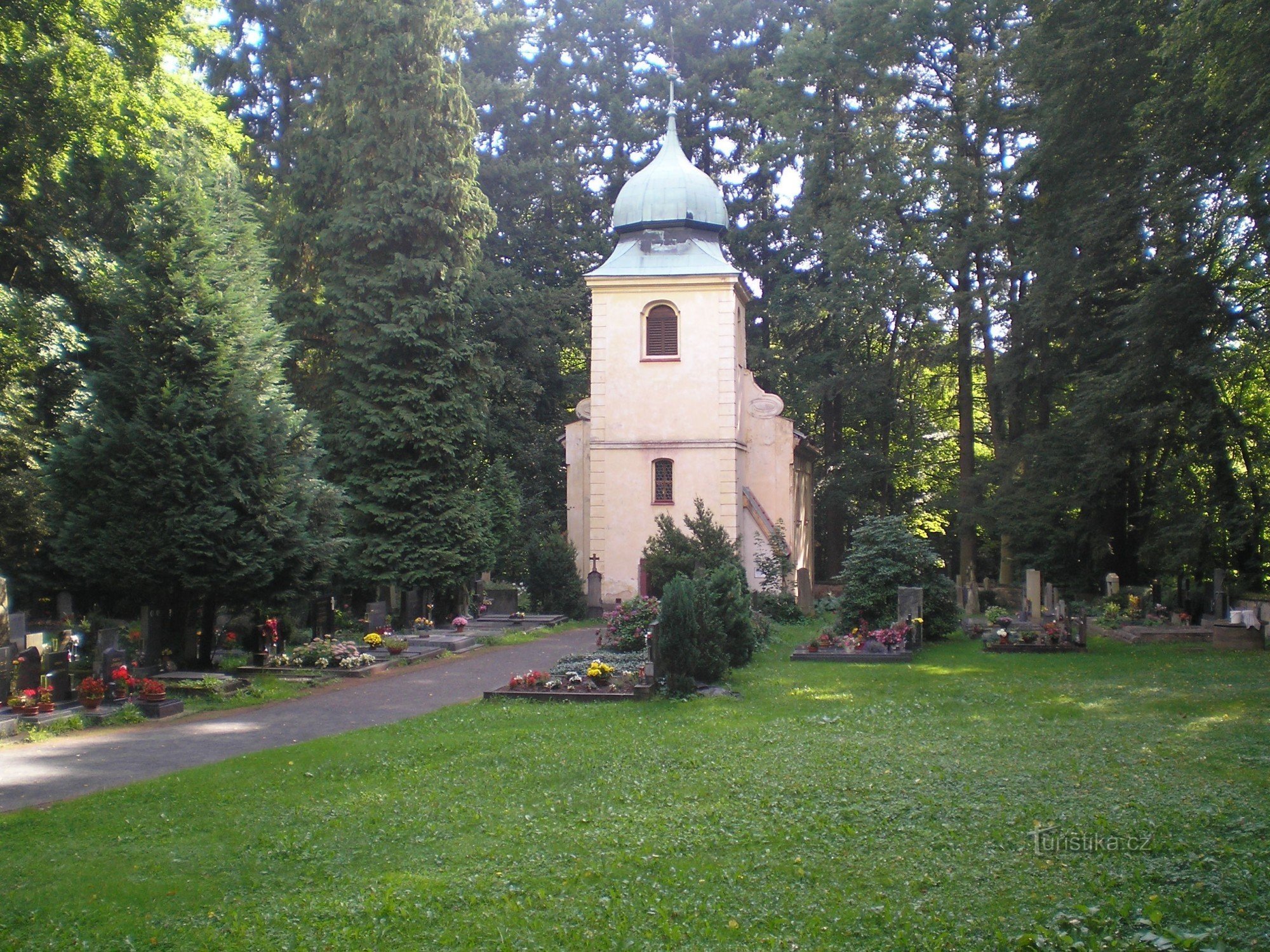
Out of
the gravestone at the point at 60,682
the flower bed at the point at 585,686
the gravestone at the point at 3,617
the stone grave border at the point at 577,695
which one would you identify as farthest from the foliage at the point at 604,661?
the gravestone at the point at 3,617

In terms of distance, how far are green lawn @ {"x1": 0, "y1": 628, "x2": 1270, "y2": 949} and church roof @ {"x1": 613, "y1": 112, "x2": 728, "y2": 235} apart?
22.2 meters

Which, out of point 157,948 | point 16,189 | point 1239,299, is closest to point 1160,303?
point 1239,299

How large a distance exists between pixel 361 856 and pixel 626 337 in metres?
24.6

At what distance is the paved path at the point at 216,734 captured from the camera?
9586 mm

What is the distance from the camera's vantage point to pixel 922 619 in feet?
65.5

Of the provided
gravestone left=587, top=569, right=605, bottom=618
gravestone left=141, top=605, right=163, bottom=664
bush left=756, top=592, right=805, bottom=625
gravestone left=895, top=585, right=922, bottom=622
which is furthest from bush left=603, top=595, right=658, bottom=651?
gravestone left=587, top=569, right=605, bottom=618

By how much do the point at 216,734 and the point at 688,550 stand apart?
51.0ft

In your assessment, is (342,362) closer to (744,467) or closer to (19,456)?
(19,456)

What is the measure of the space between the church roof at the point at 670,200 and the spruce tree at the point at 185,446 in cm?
1581

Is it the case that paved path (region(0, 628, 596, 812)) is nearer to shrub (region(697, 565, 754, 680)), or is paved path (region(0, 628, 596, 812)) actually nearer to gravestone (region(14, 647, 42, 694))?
gravestone (region(14, 647, 42, 694))

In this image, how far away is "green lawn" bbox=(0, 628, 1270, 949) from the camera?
5594mm

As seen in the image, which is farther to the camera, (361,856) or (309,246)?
(309,246)

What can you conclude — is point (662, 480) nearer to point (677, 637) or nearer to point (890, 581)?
point (890, 581)

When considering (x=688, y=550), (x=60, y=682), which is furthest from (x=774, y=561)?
(x=60, y=682)
